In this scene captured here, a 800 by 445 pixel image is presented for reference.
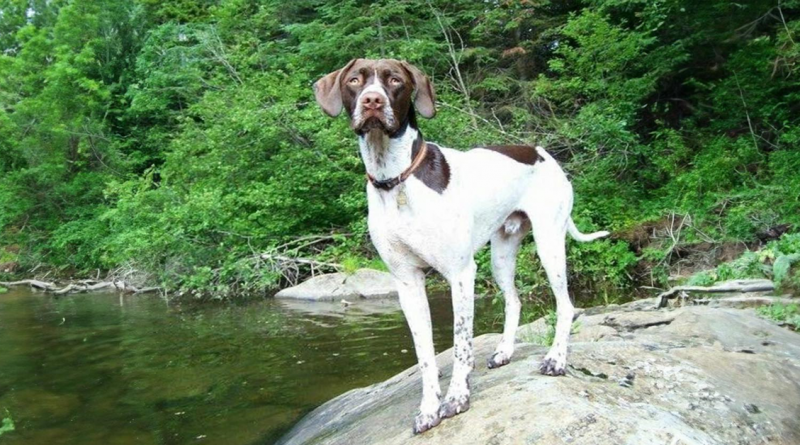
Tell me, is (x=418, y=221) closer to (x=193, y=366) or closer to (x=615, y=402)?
(x=615, y=402)

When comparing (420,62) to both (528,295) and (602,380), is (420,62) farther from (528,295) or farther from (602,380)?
(602,380)

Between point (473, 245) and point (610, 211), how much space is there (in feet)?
35.3

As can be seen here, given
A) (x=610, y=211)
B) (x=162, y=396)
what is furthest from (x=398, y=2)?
(x=162, y=396)

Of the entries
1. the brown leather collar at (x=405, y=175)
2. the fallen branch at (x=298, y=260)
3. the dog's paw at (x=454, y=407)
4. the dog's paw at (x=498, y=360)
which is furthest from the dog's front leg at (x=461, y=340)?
the fallen branch at (x=298, y=260)

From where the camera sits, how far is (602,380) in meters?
3.87

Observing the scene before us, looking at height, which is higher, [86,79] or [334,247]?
[86,79]

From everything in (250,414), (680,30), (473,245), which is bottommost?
(250,414)

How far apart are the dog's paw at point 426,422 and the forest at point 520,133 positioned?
694 cm

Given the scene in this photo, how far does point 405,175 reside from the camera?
3521mm

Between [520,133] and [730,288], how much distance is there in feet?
24.2

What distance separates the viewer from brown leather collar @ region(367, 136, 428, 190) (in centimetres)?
352

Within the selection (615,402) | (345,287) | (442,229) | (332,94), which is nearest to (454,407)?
(615,402)

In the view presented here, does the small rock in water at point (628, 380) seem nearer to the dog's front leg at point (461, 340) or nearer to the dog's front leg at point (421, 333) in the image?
the dog's front leg at point (461, 340)

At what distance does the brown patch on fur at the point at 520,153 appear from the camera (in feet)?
13.9
